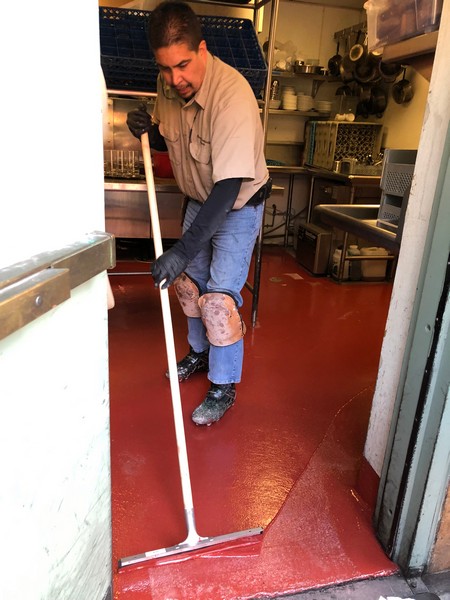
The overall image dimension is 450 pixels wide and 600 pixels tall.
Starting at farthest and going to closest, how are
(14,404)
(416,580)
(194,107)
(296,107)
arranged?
(296,107) → (194,107) → (416,580) → (14,404)

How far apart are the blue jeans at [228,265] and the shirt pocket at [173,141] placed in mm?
247

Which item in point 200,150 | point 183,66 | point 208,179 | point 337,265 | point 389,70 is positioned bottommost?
point 337,265

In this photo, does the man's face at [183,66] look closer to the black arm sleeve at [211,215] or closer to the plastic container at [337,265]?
the black arm sleeve at [211,215]

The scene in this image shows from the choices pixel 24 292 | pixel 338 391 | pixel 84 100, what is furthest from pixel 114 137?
pixel 24 292

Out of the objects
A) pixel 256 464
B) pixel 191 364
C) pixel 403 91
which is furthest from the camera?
pixel 403 91

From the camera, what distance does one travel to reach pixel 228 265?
79.3 inches

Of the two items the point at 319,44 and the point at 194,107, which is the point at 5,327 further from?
the point at 319,44

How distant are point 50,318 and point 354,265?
12.4 ft

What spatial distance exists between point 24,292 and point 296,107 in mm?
5159

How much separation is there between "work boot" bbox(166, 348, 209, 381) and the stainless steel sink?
0.95 meters

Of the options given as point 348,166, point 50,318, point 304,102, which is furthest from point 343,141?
point 50,318

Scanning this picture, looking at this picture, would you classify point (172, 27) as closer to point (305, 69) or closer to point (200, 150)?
point (200, 150)

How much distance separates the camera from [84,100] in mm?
768

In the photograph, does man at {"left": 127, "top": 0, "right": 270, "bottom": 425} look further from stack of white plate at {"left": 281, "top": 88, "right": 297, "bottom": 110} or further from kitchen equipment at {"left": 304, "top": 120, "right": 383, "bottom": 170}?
stack of white plate at {"left": 281, "top": 88, "right": 297, "bottom": 110}
